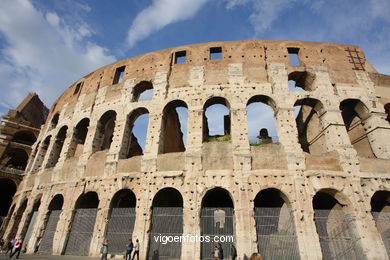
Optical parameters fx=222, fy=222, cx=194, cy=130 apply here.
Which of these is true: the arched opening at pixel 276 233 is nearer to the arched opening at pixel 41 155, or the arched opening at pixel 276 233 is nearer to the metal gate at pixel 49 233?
the metal gate at pixel 49 233

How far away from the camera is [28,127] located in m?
19.6

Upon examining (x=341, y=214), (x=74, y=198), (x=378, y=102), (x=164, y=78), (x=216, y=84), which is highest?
(x=164, y=78)

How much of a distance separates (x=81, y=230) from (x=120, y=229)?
199 cm

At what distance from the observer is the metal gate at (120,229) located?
28.8 feet

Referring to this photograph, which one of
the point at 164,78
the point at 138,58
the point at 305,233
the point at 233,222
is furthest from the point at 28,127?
the point at 305,233

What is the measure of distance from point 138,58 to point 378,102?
12957mm

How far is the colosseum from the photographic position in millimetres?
8117

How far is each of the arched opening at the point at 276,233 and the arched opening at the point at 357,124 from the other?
5060 mm

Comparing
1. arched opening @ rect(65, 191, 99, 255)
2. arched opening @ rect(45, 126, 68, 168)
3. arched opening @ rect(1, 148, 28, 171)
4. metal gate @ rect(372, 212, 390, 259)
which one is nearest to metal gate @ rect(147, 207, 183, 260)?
arched opening @ rect(65, 191, 99, 255)

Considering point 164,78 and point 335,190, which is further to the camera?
point 164,78

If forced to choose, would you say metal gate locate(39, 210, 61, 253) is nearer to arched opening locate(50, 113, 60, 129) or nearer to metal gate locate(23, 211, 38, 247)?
metal gate locate(23, 211, 38, 247)

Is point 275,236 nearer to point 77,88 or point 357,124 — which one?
point 357,124

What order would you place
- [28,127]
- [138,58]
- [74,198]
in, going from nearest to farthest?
[74,198], [138,58], [28,127]

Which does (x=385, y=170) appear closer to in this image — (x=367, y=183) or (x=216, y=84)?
(x=367, y=183)
